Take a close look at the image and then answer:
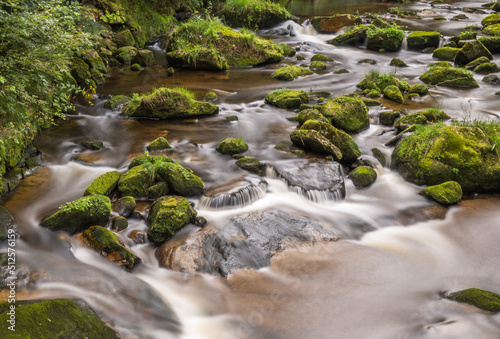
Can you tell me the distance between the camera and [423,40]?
52.7 ft

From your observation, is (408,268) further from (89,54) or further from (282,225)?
(89,54)

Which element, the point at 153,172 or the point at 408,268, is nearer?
the point at 408,268

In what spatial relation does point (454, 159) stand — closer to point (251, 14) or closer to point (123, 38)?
point (123, 38)

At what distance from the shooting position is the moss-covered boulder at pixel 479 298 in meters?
3.97

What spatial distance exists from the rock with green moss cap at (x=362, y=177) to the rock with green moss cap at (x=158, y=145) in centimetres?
372

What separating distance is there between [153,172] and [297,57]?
1097 cm

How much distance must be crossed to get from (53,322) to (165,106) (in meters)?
6.70

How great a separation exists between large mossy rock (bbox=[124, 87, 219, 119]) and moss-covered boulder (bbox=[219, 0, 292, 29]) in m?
11.6

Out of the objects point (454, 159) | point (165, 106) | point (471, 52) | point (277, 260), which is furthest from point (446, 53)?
point (277, 260)

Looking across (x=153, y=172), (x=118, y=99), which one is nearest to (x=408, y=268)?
(x=153, y=172)

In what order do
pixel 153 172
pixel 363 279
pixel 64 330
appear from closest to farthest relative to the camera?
pixel 64 330 → pixel 363 279 → pixel 153 172

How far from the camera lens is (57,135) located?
7887mm

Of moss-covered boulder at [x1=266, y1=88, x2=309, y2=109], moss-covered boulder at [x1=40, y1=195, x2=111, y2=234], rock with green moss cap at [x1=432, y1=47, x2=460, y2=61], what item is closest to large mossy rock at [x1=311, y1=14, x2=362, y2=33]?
rock with green moss cap at [x1=432, y1=47, x2=460, y2=61]

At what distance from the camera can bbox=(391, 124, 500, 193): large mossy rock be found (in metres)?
6.37
